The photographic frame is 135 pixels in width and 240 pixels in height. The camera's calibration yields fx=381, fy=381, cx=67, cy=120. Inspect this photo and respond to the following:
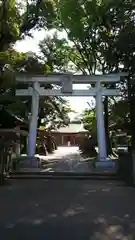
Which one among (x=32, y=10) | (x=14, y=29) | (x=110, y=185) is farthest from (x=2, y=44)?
(x=110, y=185)

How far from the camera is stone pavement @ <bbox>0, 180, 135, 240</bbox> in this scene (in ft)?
22.9

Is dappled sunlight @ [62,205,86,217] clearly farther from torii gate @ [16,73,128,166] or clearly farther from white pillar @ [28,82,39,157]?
Result: torii gate @ [16,73,128,166]

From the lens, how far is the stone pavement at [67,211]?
22.9 ft

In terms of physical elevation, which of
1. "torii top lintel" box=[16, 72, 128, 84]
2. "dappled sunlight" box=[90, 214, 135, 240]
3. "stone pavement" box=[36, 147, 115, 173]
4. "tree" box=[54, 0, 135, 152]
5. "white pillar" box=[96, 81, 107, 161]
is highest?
"tree" box=[54, 0, 135, 152]

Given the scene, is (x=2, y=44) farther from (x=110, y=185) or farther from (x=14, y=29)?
(x=110, y=185)

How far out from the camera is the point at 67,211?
918 cm

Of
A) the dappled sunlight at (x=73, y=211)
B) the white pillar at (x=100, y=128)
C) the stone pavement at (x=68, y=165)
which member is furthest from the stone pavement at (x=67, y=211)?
the white pillar at (x=100, y=128)

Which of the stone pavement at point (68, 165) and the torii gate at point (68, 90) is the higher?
the torii gate at point (68, 90)

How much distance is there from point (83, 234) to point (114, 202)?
387 centimetres

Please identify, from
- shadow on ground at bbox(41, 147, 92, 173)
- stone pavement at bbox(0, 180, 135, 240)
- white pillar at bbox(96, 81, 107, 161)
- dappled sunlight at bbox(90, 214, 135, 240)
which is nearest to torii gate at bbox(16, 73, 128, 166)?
white pillar at bbox(96, 81, 107, 161)

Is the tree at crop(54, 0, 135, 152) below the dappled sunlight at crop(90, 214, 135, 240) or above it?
above

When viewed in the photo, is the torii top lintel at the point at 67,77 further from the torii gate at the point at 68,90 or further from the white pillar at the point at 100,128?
the white pillar at the point at 100,128

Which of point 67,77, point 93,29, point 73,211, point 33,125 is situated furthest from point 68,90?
point 73,211

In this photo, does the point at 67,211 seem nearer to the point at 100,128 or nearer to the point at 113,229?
the point at 113,229
